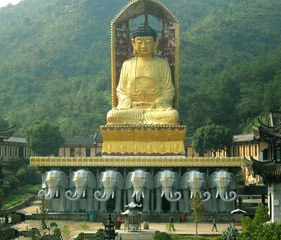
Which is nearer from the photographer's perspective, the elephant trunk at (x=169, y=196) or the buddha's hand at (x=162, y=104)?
the elephant trunk at (x=169, y=196)

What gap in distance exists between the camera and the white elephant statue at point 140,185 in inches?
1163

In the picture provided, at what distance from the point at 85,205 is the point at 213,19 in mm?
74974

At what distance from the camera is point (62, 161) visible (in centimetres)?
3064

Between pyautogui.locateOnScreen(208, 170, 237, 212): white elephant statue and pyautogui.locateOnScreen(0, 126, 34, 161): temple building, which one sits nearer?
pyautogui.locateOnScreen(208, 170, 237, 212): white elephant statue

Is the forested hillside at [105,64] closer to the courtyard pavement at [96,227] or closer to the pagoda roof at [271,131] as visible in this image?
the courtyard pavement at [96,227]

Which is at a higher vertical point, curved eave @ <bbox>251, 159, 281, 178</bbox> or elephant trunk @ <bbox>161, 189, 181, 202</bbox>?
curved eave @ <bbox>251, 159, 281, 178</bbox>

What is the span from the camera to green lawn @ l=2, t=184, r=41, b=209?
33.3 metres

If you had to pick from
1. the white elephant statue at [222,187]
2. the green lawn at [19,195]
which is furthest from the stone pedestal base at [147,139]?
the green lawn at [19,195]

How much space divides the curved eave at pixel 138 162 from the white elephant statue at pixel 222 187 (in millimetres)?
520

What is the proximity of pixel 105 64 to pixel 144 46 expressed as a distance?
68.7 metres

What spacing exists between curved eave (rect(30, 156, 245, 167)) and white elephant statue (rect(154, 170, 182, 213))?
526 millimetres

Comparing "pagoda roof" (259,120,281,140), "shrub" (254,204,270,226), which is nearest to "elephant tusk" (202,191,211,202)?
"pagoda roof" (259,120,281,140)

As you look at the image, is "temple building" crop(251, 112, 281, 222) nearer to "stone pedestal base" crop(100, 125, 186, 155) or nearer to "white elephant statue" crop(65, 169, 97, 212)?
"white elephant statue" crop(65, 169, 97, 212)

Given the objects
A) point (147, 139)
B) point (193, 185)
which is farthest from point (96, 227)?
point (147, 139)
